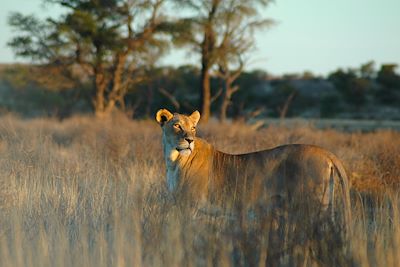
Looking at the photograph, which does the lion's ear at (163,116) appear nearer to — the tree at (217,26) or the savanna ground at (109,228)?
the savanna ground at (109,228)

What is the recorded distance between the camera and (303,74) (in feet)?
212

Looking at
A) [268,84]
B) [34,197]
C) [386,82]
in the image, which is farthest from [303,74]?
[34,197]

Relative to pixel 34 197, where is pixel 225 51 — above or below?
above

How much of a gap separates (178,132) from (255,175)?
0.91 metres

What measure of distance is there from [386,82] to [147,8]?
28717 mm

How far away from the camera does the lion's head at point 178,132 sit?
6.20 meters

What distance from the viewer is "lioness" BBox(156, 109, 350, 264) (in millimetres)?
5805

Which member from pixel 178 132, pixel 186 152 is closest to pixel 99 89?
pixel 178 132

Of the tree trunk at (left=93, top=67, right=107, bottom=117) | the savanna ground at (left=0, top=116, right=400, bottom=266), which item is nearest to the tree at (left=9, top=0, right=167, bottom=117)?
the tree trunk at (left=93, top=67, right=107, bottom=117)

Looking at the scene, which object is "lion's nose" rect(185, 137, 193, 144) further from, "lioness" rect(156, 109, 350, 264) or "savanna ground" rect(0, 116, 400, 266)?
"savanna ground" rect(0, 116, 400, 266)

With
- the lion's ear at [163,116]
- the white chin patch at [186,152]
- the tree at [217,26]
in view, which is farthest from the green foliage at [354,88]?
the white chin patch at [186,152]

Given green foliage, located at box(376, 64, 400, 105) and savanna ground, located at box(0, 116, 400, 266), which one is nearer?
savanna ground, located at box(0, 116, 400, 266)

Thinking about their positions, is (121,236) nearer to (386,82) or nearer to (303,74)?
(386,82)

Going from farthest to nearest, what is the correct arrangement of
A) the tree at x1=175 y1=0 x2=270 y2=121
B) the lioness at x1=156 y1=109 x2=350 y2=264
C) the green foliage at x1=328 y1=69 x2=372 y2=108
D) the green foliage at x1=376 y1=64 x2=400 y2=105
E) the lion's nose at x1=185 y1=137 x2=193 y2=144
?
the green foliage at x1=376 y1=64 x2=400 y2=105 < the green foliage at x1=328 y1=69 x2=372 y2=108 < the tree at x1=175 y1=0 x2=270 y2=121 < the lion's nose at x1=185 y1=137 x2=193 y2=144 < the lioness at x1=156 y1=109 x2=350 y2=264
